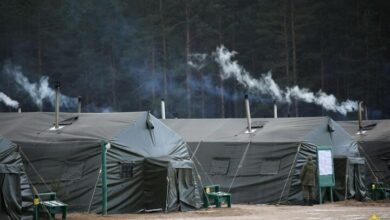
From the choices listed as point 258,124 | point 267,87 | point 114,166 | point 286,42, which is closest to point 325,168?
point 258,124

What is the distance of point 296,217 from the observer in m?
22.4

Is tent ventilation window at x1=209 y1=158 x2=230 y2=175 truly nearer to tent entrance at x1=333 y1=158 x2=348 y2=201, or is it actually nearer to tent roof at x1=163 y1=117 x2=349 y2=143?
tent roof at x1=163 y1=117 x2=349 y2=143

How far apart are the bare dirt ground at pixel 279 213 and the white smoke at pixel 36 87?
34.8 meters

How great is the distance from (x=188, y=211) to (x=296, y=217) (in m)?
4.18

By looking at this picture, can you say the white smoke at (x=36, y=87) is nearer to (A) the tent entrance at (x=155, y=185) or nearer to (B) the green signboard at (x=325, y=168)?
(B) the green signboard at (x=325, y=168)

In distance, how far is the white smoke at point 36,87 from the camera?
196 feet

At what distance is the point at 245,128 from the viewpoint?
31.4m

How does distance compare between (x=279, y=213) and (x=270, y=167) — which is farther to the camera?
(x=270, y=167)

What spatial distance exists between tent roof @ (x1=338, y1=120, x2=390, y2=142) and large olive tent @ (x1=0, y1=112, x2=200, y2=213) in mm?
10497

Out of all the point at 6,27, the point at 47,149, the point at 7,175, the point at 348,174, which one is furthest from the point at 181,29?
the point at 7,175

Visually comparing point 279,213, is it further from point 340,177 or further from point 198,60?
point 198,60

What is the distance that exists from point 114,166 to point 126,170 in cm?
48

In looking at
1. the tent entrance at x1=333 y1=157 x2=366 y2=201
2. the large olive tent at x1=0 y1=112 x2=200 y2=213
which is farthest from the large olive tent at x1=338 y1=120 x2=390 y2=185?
the large olive tent at x1=0 y1=112 x2=200 y2=213

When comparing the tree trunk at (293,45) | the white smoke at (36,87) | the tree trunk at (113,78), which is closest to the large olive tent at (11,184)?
the white smoke at (36,87)
